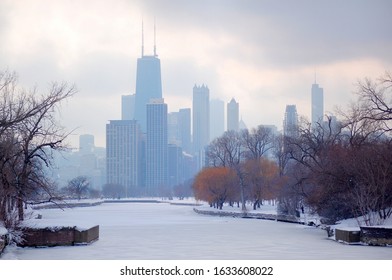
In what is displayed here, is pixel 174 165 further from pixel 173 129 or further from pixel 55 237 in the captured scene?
pixel 55 237

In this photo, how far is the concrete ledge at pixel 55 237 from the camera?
18.1 meters

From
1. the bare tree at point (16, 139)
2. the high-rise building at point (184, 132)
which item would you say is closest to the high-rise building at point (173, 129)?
the high-rise building at point (184, 132)

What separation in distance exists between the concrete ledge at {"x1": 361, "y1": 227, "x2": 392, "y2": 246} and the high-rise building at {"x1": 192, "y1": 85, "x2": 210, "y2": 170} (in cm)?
926

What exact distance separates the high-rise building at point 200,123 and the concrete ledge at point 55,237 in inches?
361

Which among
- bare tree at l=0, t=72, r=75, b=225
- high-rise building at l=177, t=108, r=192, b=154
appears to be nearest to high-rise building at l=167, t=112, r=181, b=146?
high-rise building at l=177, t=108, r=192, b=154

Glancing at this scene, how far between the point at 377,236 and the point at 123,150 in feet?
97.1

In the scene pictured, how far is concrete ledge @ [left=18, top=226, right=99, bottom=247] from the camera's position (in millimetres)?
18092

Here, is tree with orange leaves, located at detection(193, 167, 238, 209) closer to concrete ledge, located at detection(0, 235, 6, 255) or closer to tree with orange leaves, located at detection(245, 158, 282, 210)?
tree with orange leaves, located at detection(245, 158, 282, 210)

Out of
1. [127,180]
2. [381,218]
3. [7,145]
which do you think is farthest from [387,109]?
[127,180]

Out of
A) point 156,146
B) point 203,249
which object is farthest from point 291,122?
point 203,249

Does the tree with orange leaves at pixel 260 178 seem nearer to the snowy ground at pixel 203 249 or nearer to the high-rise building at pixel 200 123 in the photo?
the high-rise building at pixel 200 123

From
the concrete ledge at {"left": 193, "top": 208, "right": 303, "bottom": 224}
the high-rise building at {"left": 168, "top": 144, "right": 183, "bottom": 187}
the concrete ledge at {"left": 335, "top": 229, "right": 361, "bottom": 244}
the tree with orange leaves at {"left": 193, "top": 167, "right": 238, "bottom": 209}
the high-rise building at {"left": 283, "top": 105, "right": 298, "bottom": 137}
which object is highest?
the high-rise building at {"left": 283, "top": 105, "right": 298, "bottom": 137}
